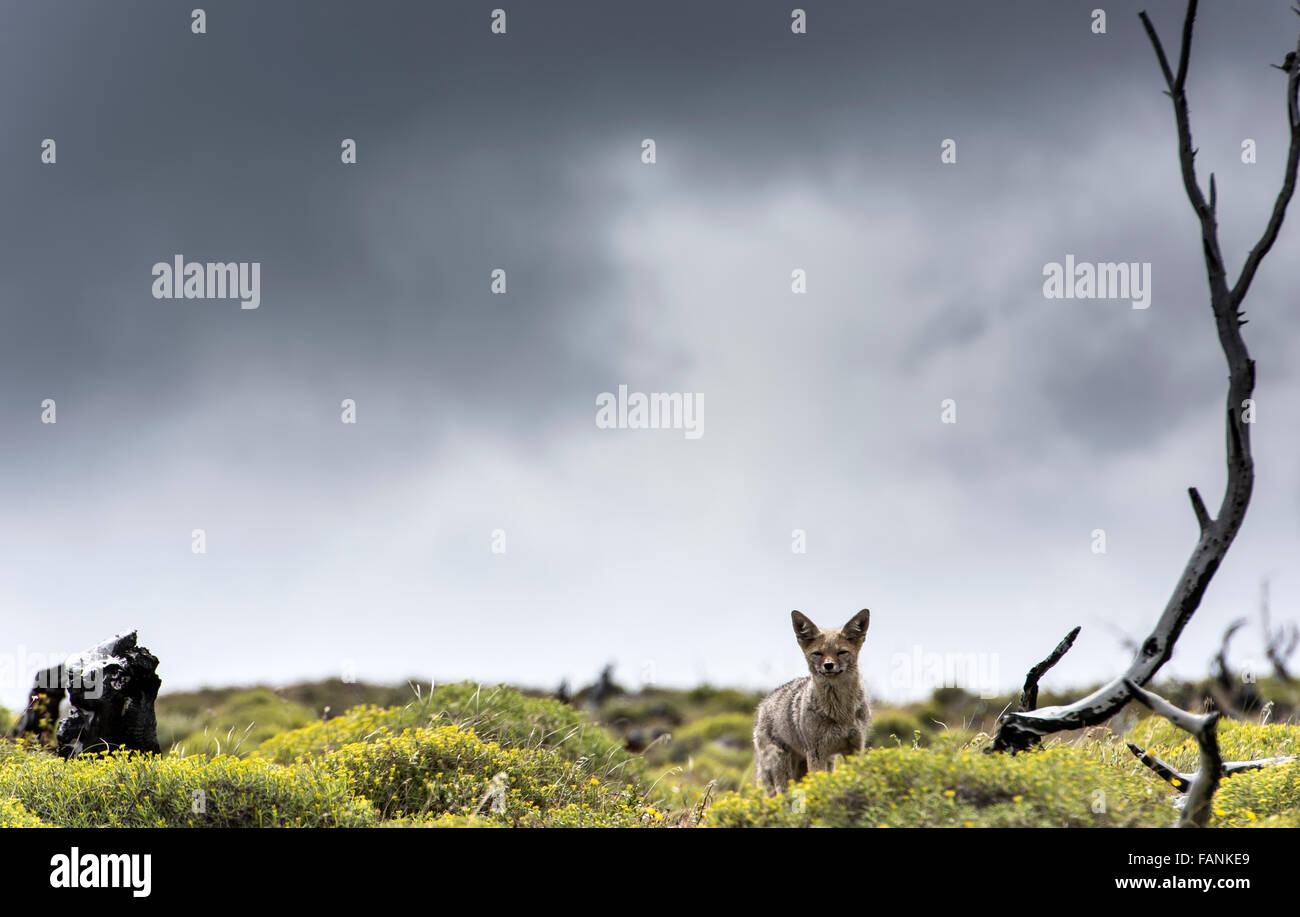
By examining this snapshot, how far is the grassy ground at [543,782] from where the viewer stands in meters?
6.38

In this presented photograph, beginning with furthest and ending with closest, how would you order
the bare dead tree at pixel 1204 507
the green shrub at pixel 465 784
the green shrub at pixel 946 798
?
the green shrub at pixel 465 784
the bare dead tree at pixel 1204 507
the green shrub at pixel 946 798

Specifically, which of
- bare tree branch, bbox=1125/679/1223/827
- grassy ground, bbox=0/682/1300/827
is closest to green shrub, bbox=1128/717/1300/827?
grassy ground, bbox=0/682/1300/827

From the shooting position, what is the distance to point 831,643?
25.4ft

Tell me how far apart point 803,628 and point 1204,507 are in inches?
119

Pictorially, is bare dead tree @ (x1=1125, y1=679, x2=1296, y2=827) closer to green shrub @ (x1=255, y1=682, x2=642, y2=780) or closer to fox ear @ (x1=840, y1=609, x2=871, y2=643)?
fox ear @ (x1=840, y1=609, x2=871, y2=643)

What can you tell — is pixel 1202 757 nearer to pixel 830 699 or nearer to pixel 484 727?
pixel 830 699

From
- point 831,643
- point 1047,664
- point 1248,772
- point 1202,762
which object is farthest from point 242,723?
point 1202,762

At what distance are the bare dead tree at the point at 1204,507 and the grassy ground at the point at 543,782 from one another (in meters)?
0.30

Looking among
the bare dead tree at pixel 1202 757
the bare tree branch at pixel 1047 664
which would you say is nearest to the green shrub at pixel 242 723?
the bare tree branch at pixel 1047 664

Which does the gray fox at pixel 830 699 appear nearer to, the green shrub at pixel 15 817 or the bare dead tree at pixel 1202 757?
the bare dead tree at pixel 1202 757

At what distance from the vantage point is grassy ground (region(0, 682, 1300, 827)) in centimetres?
638
